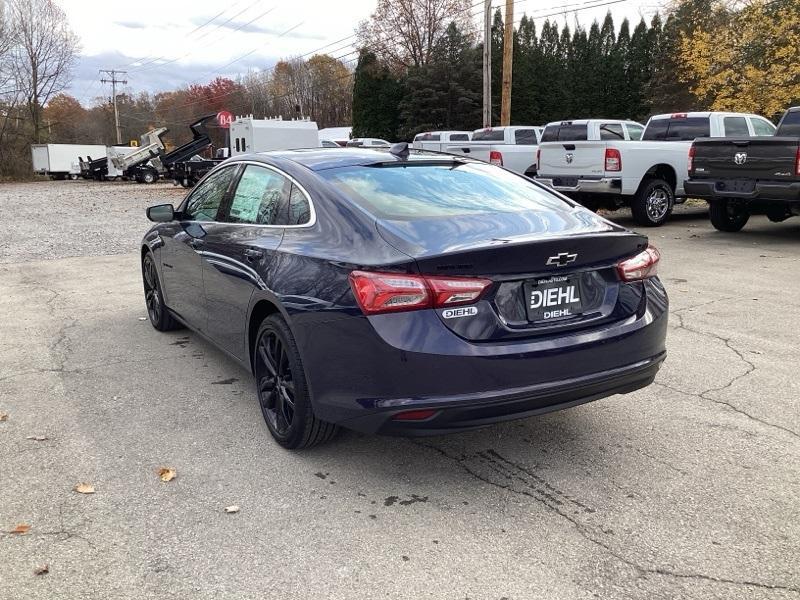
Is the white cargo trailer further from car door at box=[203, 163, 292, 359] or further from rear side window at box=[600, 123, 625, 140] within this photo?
car door at box=[203, 163, 292, 359]

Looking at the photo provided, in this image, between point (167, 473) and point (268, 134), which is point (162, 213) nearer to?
point (167, 473)

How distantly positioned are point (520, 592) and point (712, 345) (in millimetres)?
3717

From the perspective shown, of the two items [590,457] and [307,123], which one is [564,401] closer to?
[590,457]

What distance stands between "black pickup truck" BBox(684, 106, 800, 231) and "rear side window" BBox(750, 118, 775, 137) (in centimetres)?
201

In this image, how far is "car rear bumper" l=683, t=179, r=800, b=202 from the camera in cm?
972

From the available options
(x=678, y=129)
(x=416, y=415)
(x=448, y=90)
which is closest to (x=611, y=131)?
(x=678, y=129)

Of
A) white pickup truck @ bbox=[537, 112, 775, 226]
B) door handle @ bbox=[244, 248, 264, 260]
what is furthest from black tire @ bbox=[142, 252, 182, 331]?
white pickup truck @ bbox=[537, 112, 775, 226]

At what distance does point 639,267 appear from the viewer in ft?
11.5

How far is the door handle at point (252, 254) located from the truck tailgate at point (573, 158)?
31.1 feet

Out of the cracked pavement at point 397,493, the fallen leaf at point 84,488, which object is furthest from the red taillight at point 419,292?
the fallen leaf at point 84,488

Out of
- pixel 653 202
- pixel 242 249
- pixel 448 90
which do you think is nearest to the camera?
pixel 242 249

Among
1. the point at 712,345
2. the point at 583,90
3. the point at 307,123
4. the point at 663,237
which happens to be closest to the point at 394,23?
the point at 583,90

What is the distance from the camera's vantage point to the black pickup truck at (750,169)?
9719 millimetres

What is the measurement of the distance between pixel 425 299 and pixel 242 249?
1.61 meters
